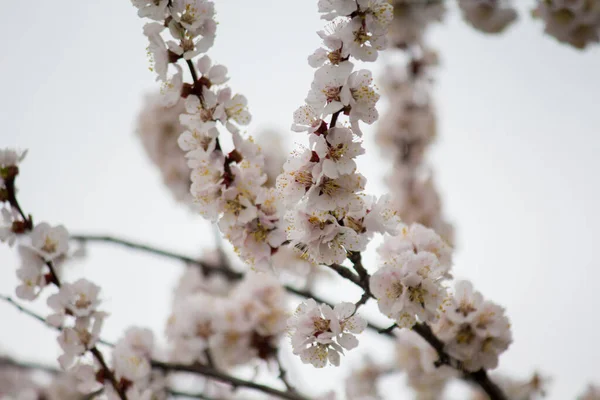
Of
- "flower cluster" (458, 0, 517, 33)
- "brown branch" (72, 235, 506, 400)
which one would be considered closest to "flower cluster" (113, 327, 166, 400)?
"brown branch" (72, 235, 506, 400)

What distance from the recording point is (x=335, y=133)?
1299mm

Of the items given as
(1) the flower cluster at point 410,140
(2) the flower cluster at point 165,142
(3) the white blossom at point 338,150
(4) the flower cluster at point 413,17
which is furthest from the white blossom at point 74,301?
(1) the flower cluster at point 410,140

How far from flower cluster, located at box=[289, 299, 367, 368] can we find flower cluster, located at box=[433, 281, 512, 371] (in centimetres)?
51

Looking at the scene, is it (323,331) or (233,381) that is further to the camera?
(233,381)

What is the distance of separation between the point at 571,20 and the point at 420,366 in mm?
1981

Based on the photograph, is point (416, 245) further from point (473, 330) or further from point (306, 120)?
point (306, 120)

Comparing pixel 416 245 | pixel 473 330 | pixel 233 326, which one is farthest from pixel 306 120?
pixel 233 326

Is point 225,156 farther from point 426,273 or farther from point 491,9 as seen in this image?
point 491,9

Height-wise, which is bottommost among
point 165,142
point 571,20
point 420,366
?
point 420,366

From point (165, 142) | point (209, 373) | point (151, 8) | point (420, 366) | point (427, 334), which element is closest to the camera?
point (151, 8)

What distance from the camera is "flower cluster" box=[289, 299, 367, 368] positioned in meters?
1.37

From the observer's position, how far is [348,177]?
4.34ft

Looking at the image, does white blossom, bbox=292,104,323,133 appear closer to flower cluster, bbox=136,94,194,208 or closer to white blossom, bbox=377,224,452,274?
white blossom, bbox=377,224,452,274

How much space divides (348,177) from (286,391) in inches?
43.0
